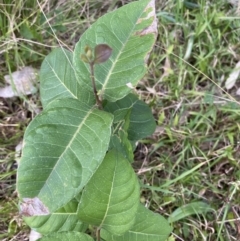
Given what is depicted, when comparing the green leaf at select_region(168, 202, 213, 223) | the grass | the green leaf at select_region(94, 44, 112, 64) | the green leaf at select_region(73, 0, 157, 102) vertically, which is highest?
the green leaf at select_region(94, 44, 112, 64)

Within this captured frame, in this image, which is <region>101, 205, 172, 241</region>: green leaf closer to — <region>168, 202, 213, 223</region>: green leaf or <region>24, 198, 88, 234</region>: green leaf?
<region>24, 198, 88, 234</region>: green leaf

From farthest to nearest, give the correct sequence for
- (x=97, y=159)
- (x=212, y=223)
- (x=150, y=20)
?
(x=212, y=223) → (x=150, y=20) → (x=97, y=159)

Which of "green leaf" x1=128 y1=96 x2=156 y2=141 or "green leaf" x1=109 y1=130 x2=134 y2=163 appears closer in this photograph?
"green leaf" x1=109 y1=130 x2=134 y2=163

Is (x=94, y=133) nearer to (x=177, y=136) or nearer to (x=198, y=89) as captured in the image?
(x=177, y=136)

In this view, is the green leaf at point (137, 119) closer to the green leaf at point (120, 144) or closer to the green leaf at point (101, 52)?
the green leaf at point (120, 144)

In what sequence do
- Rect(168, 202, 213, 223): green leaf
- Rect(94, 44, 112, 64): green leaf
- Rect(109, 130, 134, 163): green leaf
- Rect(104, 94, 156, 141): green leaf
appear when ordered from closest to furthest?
1. Rect(94, 44, 112, 64): green leaf
2. Rect(109, 130, 134, 163): green leaf
3. Rect(104, 94, 156, 141): green leaf
4. Rect(168, 202, 213, 223): green leaf

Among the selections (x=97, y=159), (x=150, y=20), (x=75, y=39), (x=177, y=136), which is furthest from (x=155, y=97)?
(x=97, y=159)

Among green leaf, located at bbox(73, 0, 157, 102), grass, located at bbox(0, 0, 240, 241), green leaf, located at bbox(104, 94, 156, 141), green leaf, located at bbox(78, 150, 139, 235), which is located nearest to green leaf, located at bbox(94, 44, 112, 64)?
green leaf, located at bbox(73, 0, 157, 102)
